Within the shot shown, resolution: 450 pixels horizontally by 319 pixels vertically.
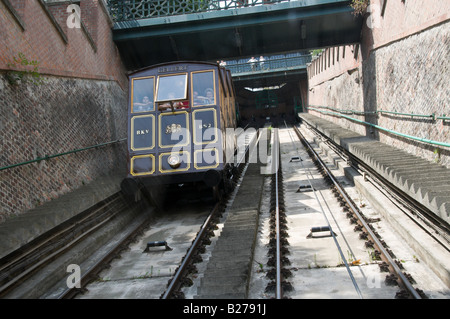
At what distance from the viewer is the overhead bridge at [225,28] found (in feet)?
46.7

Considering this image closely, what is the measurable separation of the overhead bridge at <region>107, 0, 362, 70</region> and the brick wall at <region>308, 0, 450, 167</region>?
1319 mm

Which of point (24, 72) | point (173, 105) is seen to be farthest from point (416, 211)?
point (24, 72)

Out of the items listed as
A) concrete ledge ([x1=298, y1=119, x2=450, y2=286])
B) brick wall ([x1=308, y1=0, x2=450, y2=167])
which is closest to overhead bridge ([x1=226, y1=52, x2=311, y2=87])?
brick wall ([x1=308, y1=0, x2=450, y2=167])

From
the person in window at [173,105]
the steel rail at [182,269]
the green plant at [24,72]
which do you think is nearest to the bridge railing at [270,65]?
the person in window at [173,105]

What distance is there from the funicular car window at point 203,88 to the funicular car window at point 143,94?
1059 millimetres

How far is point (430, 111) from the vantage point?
9.02m

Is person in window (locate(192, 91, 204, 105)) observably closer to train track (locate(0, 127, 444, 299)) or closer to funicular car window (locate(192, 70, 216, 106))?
funicular car window (locate(192, 70, 216, 106))

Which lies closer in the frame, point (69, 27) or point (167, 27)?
point (69, 27)

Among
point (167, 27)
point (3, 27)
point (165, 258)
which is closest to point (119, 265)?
point (165, 258)

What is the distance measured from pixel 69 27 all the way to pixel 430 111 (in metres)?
9.41

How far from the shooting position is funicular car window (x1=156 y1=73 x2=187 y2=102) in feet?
33.3

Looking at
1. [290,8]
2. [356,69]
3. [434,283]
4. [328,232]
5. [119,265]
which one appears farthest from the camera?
[356,69]

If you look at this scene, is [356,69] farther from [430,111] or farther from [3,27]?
[3,27]

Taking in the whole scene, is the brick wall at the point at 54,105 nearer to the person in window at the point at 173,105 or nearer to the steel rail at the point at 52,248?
the steel rail at the point at 52,248
